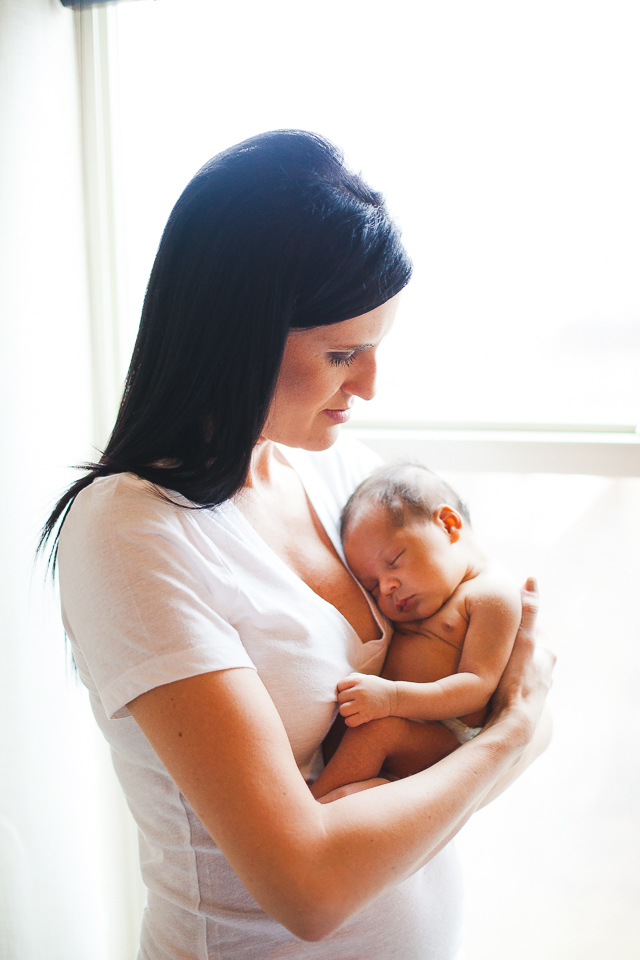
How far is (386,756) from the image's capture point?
1050 millimetres

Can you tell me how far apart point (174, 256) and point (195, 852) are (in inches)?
30.8

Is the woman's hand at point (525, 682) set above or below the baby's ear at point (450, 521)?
below

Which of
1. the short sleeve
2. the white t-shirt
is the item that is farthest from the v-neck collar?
the short sleeve

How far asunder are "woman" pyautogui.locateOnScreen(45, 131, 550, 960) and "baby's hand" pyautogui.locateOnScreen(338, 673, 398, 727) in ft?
0.08

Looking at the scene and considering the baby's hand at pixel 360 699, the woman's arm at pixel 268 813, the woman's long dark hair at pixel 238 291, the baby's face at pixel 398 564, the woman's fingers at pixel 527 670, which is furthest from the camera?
the baby's face at pixel 398 564

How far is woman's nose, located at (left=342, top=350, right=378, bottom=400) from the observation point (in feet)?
3.33

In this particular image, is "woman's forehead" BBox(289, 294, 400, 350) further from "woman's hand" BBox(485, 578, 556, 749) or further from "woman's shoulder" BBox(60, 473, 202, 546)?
"woman's hand" BBox(485, 578, 556, 749)

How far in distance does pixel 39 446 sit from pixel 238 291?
89 cm

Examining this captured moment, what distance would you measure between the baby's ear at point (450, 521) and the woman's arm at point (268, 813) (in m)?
0.57

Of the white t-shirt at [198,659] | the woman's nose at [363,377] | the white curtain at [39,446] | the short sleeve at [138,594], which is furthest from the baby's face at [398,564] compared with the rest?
the white curtain at [39,446]

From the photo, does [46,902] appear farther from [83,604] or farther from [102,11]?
[102,11]

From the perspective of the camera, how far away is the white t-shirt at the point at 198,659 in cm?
76

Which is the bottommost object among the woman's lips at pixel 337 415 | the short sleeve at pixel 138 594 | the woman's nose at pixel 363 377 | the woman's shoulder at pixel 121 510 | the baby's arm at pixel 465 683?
the baby's arm at pixel 465 683

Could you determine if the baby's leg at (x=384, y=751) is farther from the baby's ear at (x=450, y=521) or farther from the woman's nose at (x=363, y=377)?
the woman's nose at (x=363, y=377)
